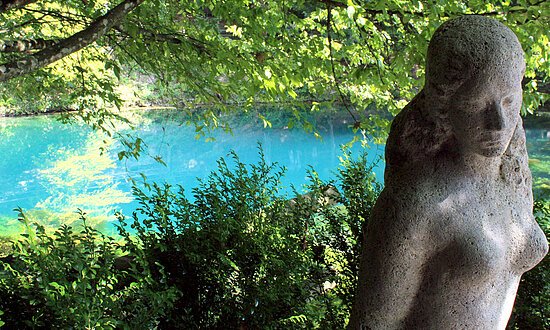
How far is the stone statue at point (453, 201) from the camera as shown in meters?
1.28

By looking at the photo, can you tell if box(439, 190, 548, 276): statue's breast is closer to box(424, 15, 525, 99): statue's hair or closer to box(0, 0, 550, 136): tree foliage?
box(424, 15, 525, 99): statue's hair

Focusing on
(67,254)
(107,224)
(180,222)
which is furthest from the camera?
(107,224)

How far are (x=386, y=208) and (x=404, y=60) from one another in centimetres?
296

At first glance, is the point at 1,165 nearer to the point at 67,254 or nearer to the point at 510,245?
the point at 67,254

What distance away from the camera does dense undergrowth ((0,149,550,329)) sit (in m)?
2.93

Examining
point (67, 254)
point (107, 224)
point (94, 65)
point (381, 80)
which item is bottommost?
point (107, 224)

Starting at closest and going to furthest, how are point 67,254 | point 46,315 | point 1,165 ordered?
point 46,315 < point 67,254 < point 1,165

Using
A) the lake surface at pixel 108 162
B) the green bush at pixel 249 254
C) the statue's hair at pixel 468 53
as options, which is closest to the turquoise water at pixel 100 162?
the lake surface at pixel 108 162

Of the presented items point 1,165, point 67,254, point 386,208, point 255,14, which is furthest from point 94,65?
point 1,165

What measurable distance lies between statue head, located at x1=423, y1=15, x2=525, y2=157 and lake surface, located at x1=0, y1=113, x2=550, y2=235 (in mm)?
9461

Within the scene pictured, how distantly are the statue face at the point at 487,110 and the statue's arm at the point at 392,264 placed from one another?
266mm

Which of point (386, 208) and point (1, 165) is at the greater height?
point (1, 165)

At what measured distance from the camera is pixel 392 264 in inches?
52.9

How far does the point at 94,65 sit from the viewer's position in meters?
9.43
